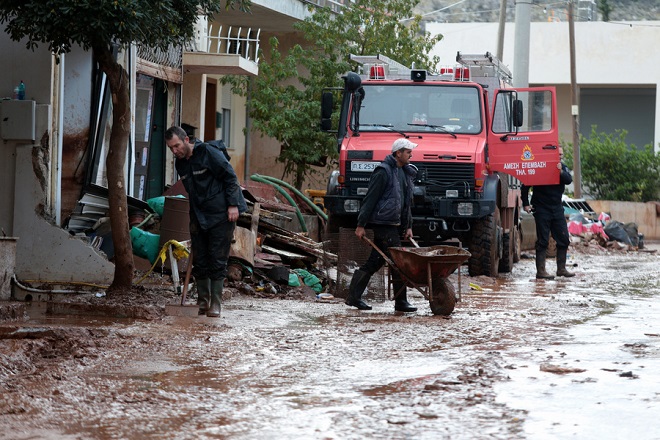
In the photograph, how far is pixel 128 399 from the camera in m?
6.34

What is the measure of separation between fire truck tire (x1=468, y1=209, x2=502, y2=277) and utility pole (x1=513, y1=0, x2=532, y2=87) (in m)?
8.74

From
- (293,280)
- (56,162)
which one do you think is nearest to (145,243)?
(56,162)

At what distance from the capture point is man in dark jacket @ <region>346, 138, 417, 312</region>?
11.8 m

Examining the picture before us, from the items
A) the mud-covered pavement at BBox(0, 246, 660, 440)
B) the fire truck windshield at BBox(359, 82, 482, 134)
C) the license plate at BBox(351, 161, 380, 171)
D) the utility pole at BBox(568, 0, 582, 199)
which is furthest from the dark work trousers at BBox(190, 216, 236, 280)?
the utility pole at BBox(568, 0, 582, 199)

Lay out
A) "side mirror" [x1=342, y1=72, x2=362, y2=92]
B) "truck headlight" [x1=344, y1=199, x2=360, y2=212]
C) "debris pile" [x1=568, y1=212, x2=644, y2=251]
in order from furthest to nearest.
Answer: "debris pile" [x1=568, y1=212, x2=644, y2=251] < "truck headlight" [x1=344, y1=199, x2=360, y2=212] < "side mirror" [x1=342, y1=72, x2=362, y2=92]

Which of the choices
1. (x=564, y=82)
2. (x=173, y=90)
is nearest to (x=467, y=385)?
(x=173, y=90)

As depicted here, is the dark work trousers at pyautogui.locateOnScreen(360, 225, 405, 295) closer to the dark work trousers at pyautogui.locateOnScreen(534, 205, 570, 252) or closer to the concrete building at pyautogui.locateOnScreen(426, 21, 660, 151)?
the dark work trousers at pyautogui.locateOnScreen(534, 205, 570, 252)

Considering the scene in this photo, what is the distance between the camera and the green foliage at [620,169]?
45.1 meters

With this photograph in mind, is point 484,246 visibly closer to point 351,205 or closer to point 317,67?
point 351,205

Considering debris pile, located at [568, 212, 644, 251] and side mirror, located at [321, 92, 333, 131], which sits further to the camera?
debris pile, located at [568, 212, 644, 251]

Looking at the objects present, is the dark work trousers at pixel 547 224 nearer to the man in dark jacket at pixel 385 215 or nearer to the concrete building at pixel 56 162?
the man in dark jacket at pixel 385 215

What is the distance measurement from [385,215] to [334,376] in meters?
4.64

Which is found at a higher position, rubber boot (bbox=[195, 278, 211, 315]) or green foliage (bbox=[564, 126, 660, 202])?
green foliage (bbox=[564, 126, 660, 202])

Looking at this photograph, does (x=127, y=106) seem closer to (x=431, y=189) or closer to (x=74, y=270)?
(x=74, y=270)
